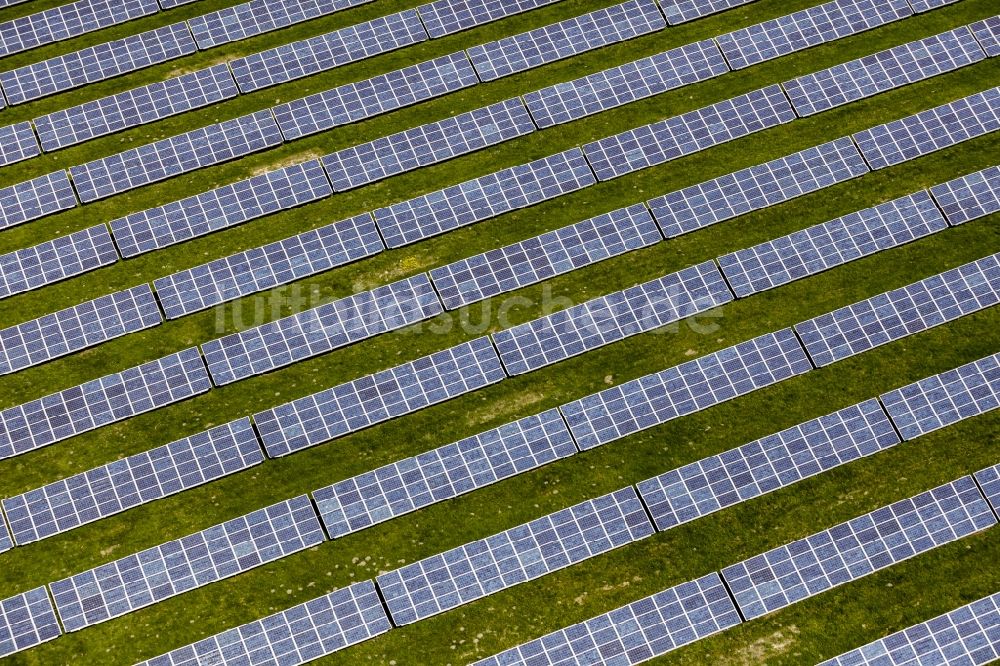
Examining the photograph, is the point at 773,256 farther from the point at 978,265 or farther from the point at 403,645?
the point at 403,645

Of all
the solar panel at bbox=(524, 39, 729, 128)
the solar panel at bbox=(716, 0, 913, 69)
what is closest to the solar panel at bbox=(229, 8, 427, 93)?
the solar panel at bbox=(524, 39, 729, 128)

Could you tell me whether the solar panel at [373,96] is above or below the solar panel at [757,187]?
above

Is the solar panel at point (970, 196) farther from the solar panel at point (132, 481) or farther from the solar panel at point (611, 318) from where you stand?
the solar panel at point (132, 481)

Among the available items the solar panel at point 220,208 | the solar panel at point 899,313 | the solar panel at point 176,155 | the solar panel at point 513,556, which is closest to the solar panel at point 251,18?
the solar panel at point 176,155

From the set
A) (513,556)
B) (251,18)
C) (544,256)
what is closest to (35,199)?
(251,18)

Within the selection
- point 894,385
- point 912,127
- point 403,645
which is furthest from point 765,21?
point 403,645

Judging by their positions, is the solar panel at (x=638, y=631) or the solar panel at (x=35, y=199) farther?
the solar panel at (x=35, y=199)

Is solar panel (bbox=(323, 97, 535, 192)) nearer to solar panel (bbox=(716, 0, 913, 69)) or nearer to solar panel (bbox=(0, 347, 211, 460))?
solar panel (bbox=(0, 347, 211, 460))
